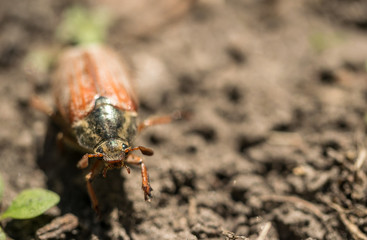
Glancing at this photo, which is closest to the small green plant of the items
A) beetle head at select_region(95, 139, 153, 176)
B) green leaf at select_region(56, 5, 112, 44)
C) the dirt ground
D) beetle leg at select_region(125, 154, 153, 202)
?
the dirt ground

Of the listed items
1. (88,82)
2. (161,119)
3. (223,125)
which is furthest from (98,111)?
(223,125)

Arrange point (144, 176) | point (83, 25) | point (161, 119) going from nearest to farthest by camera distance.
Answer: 1. point (144, 176)
2. point (161, 119)
3. point (83, 25)

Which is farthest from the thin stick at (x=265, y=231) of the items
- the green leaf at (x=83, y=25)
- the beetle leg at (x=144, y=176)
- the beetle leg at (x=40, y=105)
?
the green leaf at (x=83, y=25)

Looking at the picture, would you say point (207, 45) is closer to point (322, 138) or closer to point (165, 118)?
point (165, 118)

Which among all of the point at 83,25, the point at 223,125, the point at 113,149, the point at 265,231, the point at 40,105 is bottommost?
the point at 265,231

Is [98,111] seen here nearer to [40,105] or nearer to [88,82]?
[88,82]

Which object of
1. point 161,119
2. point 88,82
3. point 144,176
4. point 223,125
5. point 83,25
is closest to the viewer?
point 144,176
